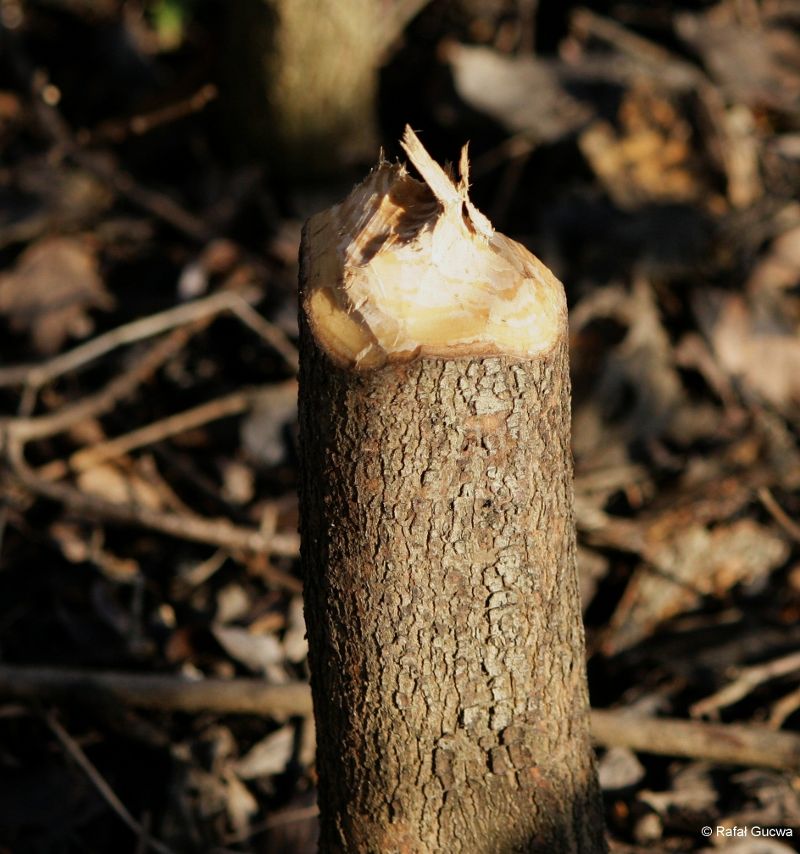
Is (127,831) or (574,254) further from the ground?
(574,254)

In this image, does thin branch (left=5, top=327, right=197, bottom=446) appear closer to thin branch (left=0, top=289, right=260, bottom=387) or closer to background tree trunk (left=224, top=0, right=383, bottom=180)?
thin branch (left=0, top=289, right=260, bottom=387)

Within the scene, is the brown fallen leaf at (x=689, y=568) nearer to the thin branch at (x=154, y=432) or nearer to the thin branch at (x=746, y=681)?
the thin branch at (x=746, y=681)

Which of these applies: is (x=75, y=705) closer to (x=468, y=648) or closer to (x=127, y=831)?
(x=127, y=831)

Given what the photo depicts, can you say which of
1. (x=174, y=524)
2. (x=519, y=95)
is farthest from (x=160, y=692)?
(x=519, y=95)

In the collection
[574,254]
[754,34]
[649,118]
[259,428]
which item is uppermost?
[754,34]

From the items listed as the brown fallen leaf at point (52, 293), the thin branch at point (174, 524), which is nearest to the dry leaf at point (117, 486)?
the thin branch at point (174, 524)

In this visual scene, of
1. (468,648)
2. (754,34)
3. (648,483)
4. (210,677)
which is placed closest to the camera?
(468,648)

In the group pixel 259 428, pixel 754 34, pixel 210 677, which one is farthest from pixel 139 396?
pixel 754 34

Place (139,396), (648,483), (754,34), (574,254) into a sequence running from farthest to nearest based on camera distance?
(754,34) → (574,254) → (139,396) → (648,483)
